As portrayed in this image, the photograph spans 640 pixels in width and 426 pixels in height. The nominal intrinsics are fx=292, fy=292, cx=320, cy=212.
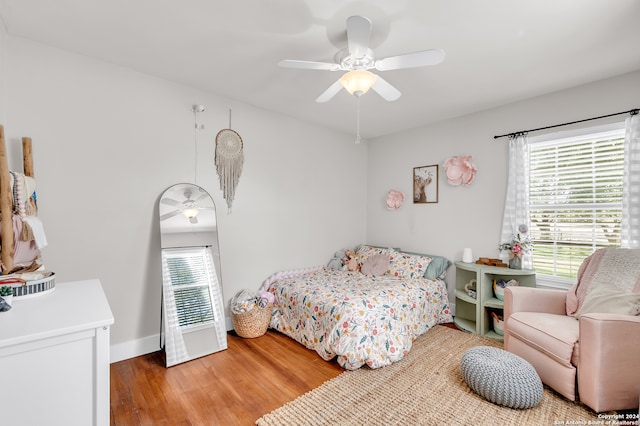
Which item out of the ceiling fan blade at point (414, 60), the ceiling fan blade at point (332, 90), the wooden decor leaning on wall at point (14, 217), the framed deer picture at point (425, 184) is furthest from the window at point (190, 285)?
the framed deer picture at point (425, 184)

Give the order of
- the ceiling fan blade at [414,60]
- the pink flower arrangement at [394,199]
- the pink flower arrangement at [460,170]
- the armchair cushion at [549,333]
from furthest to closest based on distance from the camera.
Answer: the pink flower arrangement at [394,199] → the pink flower arrangement at [460,170] → the armchair cushion at [549,333] → the ceiling fan blade at [414,60]

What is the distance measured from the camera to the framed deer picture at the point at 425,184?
12.3 feet

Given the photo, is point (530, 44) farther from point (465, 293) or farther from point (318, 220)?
point (318, 220)

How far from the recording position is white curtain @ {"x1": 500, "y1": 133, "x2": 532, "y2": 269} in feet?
9.91

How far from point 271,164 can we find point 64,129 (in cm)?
183

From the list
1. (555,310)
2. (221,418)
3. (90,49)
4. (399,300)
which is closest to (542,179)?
(555,310)

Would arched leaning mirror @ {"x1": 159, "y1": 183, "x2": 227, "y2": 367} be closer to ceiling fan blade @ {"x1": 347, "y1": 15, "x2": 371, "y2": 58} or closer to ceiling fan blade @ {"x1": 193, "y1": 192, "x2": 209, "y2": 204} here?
ceiling fan blade @ {"x1": 193, "y1": 192, "x2": 209, "y2": 204}

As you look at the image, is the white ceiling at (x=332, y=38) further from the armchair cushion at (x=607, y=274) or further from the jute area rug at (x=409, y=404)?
the jute area rug at (x=409, y=404)

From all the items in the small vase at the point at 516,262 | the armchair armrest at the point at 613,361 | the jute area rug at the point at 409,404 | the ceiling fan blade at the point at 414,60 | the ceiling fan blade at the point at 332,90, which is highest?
the ceiling fan blade at the point at 414,60

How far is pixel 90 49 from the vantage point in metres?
2.20

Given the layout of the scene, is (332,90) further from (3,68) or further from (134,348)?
(134,348)

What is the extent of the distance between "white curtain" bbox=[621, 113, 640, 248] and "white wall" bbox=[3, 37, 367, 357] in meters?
3.13

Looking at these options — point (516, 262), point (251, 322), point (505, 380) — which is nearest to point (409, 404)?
point (505, 380)

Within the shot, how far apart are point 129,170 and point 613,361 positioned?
12.0 feet
